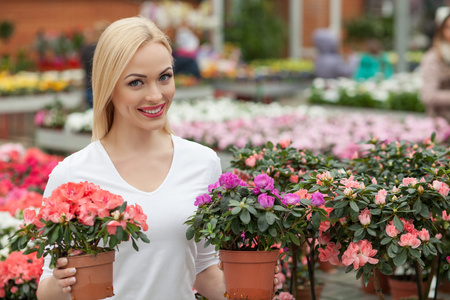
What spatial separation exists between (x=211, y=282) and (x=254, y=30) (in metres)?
18.0

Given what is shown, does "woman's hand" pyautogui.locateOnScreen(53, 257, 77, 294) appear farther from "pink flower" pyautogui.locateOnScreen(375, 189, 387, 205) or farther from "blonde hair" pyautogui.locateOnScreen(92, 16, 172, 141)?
"pink flower" pyautogui.locateOnScreen(375, 189, 387, 205)

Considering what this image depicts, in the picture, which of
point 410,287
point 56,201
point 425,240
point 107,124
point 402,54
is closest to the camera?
point 56,201

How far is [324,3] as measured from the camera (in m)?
23.3

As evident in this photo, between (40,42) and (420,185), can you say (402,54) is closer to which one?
(40,42)

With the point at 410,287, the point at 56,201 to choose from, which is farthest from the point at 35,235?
the point at 410,287

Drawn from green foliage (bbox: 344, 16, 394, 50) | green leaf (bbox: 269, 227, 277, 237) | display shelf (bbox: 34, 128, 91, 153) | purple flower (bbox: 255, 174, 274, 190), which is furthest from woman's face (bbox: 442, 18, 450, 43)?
green foliage (bbox: 344, 16, 394, 50)

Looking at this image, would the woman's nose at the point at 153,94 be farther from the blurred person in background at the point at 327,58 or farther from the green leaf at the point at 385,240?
the blurred person in background at the point at 327,58

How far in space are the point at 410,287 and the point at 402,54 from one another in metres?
9.82

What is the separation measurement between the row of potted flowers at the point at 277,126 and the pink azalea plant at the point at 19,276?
1.86 metres

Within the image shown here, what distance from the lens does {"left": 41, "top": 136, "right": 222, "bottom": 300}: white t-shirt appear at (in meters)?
2.41

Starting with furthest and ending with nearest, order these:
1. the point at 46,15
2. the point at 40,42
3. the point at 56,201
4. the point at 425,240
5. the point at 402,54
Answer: the point at 46,15
the point at 40,42
the point at 402,54
the point at 425,240
the point at 56,201

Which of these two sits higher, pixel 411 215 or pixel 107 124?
pixel 107 124

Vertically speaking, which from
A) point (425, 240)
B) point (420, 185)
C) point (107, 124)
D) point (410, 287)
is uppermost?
point (107, 124)

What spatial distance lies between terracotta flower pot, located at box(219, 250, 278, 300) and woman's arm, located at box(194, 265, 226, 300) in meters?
0.27
